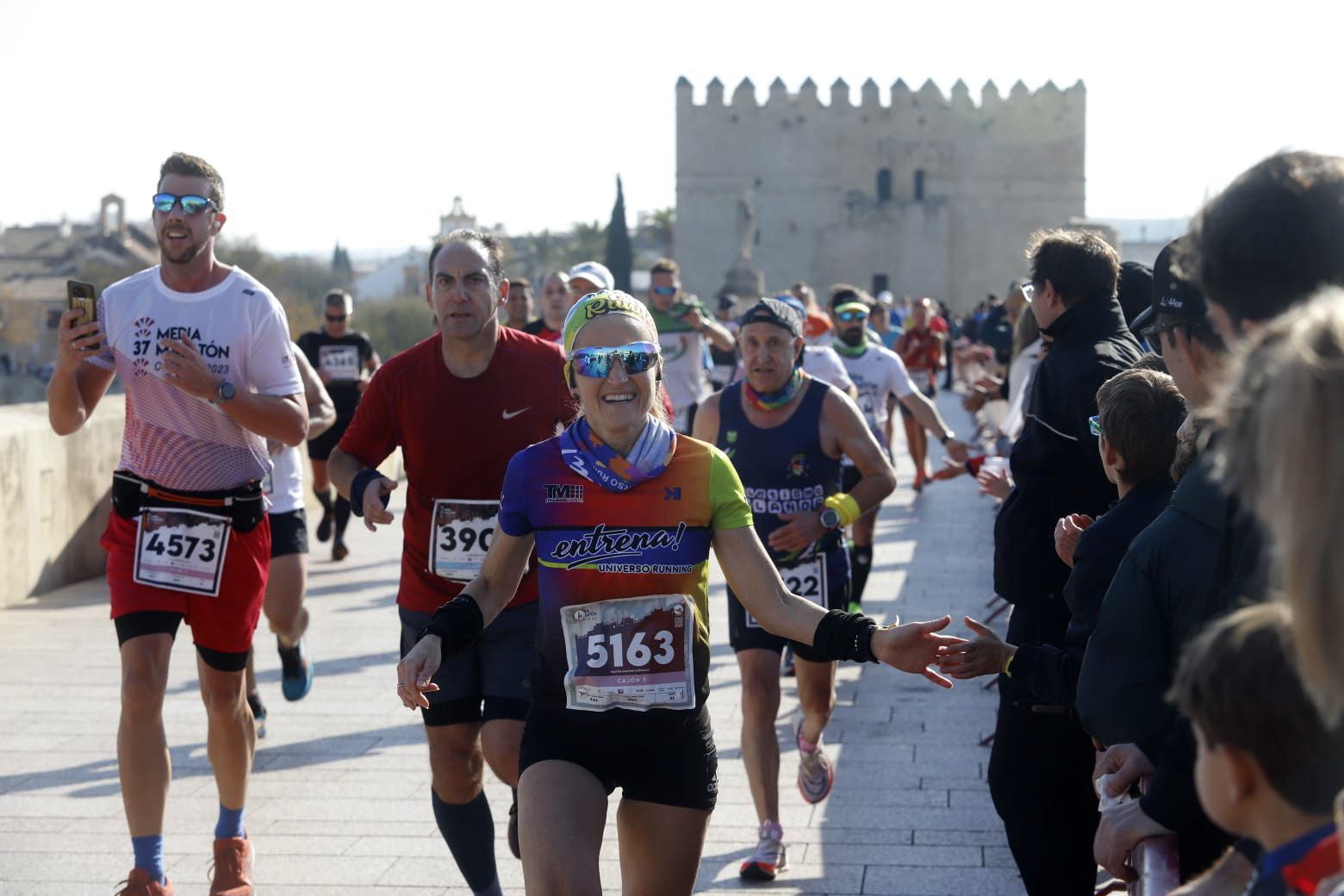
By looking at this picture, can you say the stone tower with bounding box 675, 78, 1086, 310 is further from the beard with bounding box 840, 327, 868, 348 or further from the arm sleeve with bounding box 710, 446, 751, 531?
the arm sleeve with bounding box 710, 446, 751, 531

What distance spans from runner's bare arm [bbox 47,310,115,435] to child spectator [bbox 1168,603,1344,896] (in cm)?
405

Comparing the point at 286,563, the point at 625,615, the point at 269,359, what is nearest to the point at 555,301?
the point at 286,563

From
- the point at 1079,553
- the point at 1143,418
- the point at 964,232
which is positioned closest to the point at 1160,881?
the point at 1079,553

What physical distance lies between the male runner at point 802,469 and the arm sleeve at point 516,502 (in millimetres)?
2156

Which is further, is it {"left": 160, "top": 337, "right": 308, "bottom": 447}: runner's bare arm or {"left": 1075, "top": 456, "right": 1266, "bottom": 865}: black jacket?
{"left": 160, "top": 337, "right": 308, "bottom": 447}: runner's bare arm

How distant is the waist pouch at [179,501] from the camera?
532 cm

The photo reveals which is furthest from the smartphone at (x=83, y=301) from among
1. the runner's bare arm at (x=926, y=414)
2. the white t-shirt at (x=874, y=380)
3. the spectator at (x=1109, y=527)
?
the white t-shirt at (x=874, y=380)

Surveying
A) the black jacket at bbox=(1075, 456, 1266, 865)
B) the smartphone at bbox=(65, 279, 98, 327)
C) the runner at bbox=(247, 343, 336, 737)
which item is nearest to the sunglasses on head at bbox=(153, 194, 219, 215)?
the smartphone at bbox=(65, 279, 98, 327)

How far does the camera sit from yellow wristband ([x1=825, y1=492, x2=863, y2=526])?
6.07m

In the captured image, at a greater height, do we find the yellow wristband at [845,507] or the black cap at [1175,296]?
the black cap at [1175,296]

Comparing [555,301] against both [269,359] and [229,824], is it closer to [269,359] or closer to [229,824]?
[269,359]

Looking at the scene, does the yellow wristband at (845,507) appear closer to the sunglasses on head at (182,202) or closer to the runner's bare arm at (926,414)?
the runner's bare arm at (926,414)

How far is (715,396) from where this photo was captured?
6.48 metres

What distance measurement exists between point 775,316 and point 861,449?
0.59 meters
